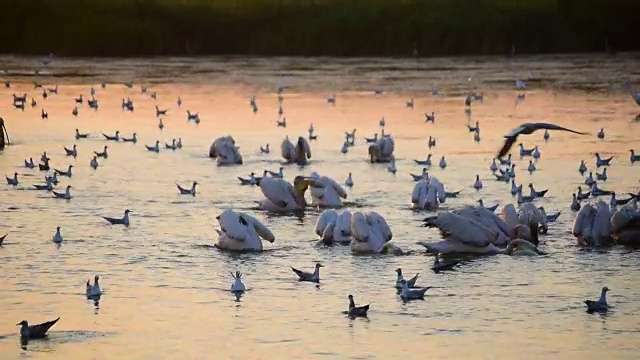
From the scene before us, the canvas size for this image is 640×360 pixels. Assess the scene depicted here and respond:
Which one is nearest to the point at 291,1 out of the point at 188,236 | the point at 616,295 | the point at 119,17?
the point at 119,17

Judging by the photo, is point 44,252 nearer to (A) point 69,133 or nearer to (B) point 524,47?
(A) point 69,133

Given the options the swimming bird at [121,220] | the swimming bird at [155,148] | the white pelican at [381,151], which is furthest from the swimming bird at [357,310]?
the swimming bird at [155,148]

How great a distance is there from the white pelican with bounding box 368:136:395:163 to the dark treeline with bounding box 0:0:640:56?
3342cm

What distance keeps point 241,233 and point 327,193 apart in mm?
3937

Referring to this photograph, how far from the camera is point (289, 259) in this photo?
62.5ft

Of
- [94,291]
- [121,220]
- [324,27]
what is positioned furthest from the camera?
[324,27]

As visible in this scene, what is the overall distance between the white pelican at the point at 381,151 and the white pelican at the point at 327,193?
20.1 ft

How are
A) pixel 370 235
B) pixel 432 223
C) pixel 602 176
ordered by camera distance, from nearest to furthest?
pixel 370 235 → pixel 432 223 → pixel 602 176

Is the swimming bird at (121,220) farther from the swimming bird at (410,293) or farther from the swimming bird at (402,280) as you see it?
the swimming bird at (410,293)

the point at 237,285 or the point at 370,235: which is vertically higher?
the point at 370,235

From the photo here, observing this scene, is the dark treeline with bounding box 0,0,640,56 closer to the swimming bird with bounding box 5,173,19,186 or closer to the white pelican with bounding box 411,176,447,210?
the swimming bird with bounding box 5,173,19,186

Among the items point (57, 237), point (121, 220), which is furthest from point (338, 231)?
point (57, 237)

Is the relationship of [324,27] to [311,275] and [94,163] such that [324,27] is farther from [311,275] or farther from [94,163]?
[311,275]

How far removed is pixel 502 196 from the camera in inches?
974
